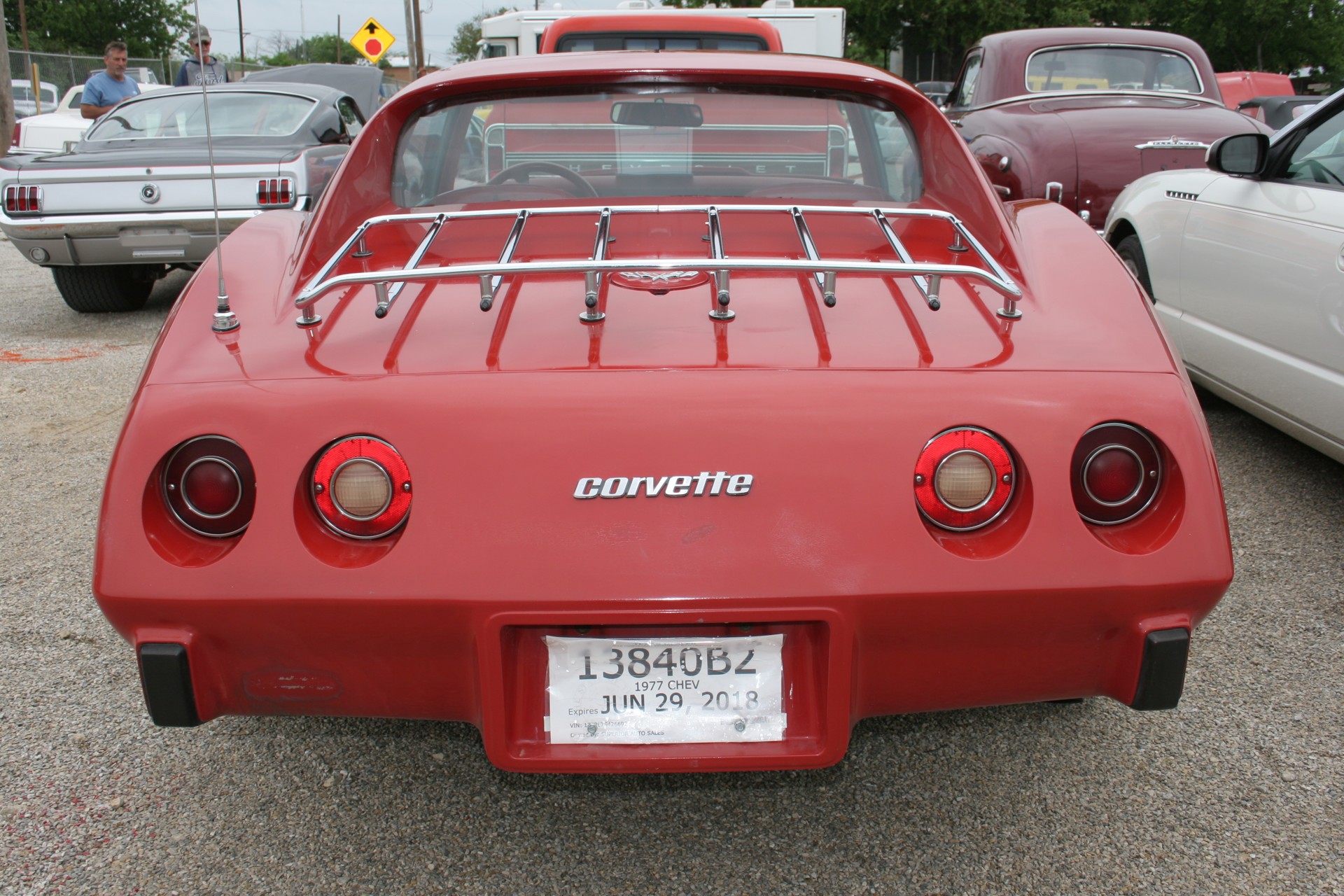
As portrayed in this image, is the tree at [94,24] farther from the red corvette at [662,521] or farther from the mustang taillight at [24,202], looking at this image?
the red corvette at [662,521]

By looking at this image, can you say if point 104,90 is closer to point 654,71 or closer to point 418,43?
point 654,71

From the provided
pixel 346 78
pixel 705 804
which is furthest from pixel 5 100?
pixel 705 804

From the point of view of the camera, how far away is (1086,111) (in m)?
6.41

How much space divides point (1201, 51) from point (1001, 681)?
7498 millimetres

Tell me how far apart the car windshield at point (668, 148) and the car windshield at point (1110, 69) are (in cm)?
511

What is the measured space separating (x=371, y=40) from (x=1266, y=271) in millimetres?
18938

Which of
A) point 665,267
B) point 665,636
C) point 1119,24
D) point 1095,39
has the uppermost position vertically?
point 1119,24

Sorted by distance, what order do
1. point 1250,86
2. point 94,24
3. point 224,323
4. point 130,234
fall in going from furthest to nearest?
point 94,24, point 1250,86, point 130,234, point 224,323

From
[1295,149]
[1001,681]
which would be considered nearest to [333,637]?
[1001,681]

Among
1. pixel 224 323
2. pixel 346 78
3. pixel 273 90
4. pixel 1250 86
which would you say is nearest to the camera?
pixel 224 323

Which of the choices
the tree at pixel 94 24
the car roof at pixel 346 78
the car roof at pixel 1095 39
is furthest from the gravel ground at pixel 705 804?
the tree at pixel 94 24

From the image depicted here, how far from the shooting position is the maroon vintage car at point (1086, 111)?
604 cm

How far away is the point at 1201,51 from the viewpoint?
773 cm

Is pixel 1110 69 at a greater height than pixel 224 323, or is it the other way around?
pixel 1110 69
